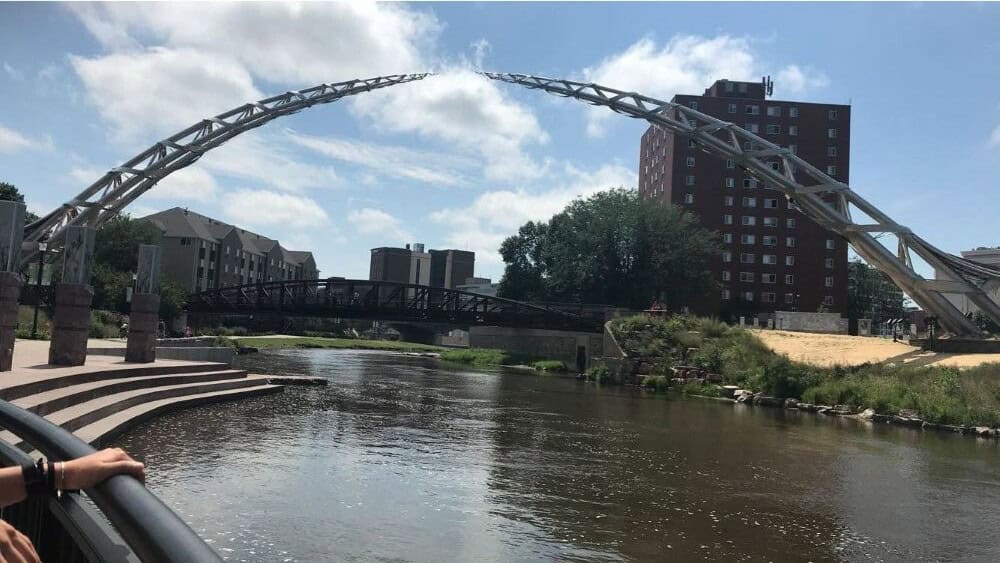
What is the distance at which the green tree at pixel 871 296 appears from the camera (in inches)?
4306

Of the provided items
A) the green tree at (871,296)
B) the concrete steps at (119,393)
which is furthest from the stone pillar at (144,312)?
the green tree at (871,296)

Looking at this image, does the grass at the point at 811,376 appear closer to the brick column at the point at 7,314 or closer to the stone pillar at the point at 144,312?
the stone pillar at the point at 144,312

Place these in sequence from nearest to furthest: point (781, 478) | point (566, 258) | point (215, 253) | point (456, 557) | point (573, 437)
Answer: point (456, 557), point (781, 478), point (573, 437), point (566, 258), point (215, 253)

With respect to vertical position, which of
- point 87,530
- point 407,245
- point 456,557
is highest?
point 407,245

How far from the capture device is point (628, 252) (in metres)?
75.1

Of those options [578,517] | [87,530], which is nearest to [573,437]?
[578,517]

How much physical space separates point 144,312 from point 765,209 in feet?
279

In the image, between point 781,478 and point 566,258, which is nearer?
point 781,478

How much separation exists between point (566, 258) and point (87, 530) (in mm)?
77082

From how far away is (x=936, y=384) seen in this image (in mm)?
28859

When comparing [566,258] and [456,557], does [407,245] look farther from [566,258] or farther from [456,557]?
[456,557]

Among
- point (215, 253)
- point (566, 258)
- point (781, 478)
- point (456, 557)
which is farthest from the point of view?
point (215, 253)

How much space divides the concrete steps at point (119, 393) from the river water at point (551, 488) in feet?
1.89

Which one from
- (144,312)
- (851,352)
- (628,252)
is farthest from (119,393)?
(628,252)
